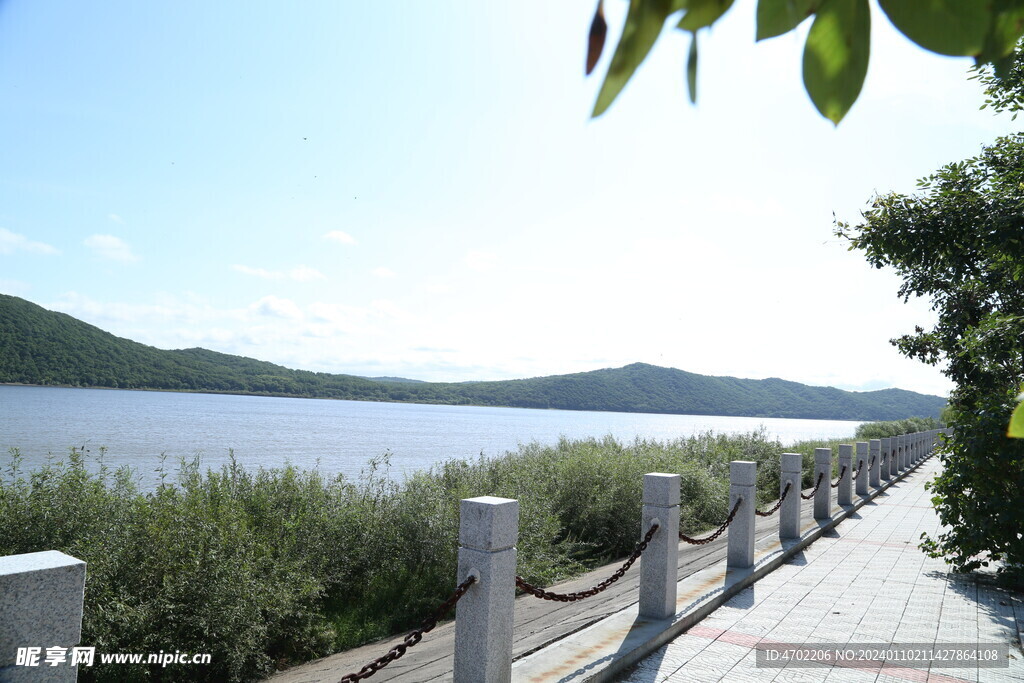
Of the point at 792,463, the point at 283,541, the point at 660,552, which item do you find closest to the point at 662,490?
the point at 660,552

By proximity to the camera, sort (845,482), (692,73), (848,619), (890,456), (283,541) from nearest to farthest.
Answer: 1. (692,73)
2. (848,619)
3. (283,541)
4. (845,482)
5. (890,456)

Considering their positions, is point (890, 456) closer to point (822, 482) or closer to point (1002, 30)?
point (822, 482)

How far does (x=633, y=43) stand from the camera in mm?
639

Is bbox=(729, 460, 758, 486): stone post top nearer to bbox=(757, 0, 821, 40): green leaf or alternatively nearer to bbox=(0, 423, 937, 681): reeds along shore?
bbox=(0, 423, 937, 681): reeds along shore

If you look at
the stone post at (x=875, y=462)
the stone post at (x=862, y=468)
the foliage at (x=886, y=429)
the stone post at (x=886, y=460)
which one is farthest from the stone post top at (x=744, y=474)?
the foliage at (x=886, y=429)

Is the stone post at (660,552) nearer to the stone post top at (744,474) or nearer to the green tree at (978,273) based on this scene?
the stone post top at (744,474)

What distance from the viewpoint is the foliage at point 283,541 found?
656 centimetres

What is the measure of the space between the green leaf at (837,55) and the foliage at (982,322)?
827cm

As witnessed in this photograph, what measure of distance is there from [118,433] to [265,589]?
168 ft

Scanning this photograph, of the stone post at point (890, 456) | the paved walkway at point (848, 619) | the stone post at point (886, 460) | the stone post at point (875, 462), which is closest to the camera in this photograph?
the paved walkway at point (848, 619)

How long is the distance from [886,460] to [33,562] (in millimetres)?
22742

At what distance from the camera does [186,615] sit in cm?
659

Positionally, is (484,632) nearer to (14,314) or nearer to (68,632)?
(68,632)

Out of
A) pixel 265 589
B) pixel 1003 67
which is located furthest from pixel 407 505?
pixel 1003 67
